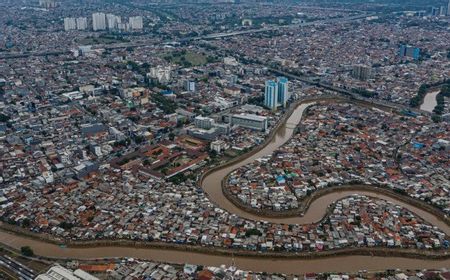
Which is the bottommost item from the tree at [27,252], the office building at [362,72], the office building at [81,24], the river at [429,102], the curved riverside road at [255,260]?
the curved riverside road at [255,260]

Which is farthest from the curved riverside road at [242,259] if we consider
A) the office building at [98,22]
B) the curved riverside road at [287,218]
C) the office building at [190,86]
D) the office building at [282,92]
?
the office building at [98,22]

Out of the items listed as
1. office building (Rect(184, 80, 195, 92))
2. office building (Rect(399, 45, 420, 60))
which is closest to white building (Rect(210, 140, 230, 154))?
office building (Rect(184, 80, 195, 92))

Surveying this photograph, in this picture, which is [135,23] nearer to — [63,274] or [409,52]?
[409,52]

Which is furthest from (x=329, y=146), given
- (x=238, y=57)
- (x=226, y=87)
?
(x=238, y=57)

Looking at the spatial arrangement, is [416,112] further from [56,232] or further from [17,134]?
[17,134]

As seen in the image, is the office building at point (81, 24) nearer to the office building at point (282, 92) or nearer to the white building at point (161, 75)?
the white building at point (161, 75)

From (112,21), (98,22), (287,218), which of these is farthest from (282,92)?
(98,22)
